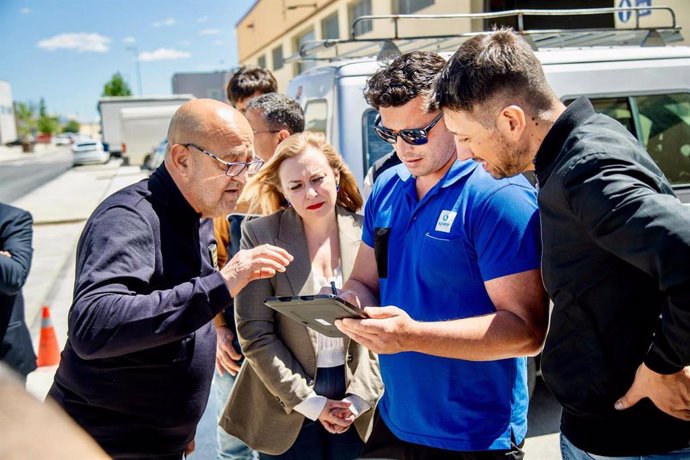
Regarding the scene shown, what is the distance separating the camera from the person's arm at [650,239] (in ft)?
4.19

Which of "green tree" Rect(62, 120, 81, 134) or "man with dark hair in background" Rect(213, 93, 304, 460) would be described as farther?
"green tree" Rect(62, 120, 81, 134)

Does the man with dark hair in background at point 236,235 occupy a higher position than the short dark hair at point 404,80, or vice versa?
the short dark hair at point 404,80

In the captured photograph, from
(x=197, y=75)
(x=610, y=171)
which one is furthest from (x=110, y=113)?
(x=610, y=171)

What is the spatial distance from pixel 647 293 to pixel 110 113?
126 feet

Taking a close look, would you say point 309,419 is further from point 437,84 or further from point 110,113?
point 110,113

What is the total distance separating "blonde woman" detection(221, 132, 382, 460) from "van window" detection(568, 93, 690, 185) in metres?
2.43

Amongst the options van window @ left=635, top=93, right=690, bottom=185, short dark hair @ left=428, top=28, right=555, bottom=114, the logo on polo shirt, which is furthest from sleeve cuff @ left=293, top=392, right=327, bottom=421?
van window @ left=635, top=93, right=690, bottom=185

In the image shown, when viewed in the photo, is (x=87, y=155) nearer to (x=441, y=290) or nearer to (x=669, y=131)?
(x=669, y=131)

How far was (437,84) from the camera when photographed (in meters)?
1.79

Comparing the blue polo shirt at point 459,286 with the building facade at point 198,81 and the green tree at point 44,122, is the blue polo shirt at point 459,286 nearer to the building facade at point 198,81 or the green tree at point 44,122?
the building facade at point 198,81

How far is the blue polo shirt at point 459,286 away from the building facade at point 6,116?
3956 inches

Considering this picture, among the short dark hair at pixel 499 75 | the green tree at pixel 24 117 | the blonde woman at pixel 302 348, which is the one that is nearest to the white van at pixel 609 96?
the blonde woman at pixel 302 348

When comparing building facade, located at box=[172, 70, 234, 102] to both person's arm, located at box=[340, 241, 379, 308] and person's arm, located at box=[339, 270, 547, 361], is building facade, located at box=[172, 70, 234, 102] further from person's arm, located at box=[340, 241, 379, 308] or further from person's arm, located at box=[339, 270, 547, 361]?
person's arm, located at box=[339, 270, 547, 361]

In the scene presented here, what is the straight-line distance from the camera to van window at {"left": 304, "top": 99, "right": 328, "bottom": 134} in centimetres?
430
